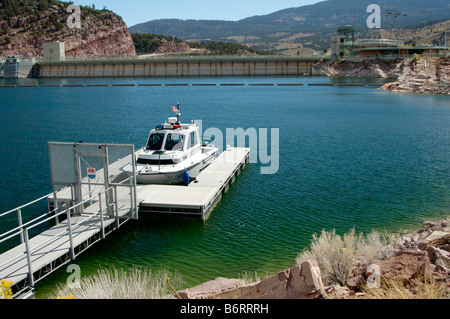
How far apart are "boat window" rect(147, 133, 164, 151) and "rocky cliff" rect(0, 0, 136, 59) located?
442ft

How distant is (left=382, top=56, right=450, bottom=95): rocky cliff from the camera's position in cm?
7022

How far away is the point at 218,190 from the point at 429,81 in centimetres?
6668

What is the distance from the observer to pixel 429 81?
7369 cm

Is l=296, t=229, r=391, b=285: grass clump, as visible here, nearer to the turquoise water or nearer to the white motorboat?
the turquoise water

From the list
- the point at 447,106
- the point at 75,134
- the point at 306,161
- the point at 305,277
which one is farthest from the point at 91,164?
the point at 447,106

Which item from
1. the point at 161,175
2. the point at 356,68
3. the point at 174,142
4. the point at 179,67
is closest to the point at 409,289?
the point at 161,175

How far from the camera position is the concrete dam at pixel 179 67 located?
392ft

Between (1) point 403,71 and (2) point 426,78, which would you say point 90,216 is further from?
(1) point 403,71

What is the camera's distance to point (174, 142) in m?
20.5

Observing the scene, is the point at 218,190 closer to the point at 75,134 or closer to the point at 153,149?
the point at 153,149

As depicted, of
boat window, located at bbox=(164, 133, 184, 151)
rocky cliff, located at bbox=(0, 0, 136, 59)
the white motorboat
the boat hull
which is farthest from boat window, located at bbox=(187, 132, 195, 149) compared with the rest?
rocky cliff, located at bbox=(0, 0, 136, 59)
